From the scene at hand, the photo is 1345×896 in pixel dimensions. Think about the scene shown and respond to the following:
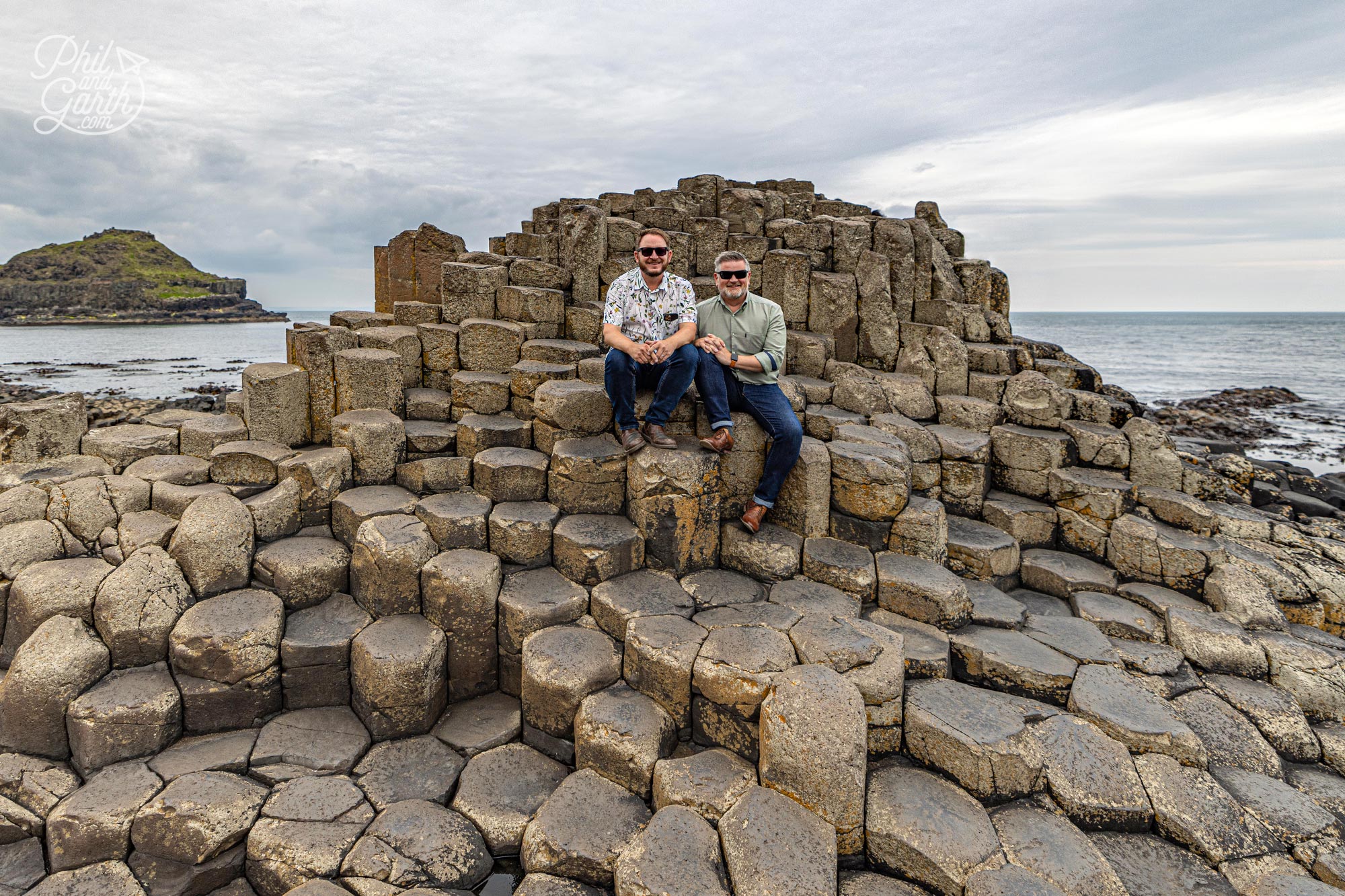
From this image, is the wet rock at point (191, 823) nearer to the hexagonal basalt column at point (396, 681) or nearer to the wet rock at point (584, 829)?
the hexagonal basalt column at point (396, 681)

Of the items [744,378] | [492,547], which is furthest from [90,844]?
[744,378]

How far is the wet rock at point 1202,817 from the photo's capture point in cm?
423

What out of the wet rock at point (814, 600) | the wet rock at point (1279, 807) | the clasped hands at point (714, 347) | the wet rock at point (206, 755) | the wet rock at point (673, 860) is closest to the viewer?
the wet rock at point (673, 860)

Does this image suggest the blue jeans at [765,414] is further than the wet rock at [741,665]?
Yes

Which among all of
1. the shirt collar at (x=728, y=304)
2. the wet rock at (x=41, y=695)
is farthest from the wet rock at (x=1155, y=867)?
the wet rock at (x=41, y=695)

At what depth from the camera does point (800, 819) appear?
4129 millimetres

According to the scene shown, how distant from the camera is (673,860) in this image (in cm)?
396

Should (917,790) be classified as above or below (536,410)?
below

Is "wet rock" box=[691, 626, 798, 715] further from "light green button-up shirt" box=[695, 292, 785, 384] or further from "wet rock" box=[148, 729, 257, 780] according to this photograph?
"wet rock" box=[148, 729, 257, 780]

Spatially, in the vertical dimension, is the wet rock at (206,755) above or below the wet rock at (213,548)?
below

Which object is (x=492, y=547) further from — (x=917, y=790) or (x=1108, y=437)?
(x=1108, y=437)

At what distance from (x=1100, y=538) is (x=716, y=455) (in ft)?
15.8

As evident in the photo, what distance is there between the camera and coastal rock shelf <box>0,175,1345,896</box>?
4.30m

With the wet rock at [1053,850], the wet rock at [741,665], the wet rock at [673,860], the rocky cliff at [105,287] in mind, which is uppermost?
the rocky cliff at [105,287]
